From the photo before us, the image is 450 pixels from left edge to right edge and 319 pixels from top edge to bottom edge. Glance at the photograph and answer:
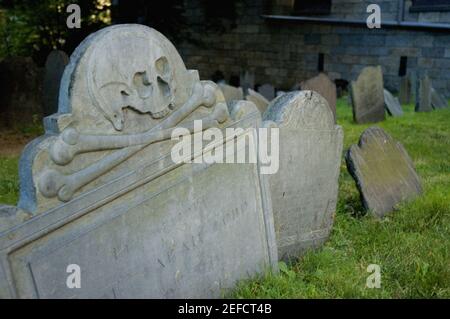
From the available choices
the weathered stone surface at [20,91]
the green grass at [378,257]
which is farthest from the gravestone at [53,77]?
the green grass at [378,257]

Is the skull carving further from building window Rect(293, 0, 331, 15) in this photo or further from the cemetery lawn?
building window Rect(293, 0, 331, 15)

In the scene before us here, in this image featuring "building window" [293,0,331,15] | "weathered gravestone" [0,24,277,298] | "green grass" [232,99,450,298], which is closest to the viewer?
"weathered gravestone" [0,24,277,298]

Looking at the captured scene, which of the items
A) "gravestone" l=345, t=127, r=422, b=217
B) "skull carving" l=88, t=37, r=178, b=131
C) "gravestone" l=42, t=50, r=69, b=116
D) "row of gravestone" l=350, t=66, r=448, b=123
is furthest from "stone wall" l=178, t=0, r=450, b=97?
"skull carving" l=88, t=37, r=178, b=131

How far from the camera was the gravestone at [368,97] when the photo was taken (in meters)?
9.25

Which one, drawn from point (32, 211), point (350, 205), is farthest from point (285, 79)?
point (32, 211)

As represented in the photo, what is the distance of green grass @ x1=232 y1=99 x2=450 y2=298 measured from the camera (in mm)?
3068

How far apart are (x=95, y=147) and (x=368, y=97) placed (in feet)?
25.6

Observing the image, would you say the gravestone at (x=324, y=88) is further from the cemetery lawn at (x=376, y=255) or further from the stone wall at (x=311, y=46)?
the stone wall at (x=311, y=46)

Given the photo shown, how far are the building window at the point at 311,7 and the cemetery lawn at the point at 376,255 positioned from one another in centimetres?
1141

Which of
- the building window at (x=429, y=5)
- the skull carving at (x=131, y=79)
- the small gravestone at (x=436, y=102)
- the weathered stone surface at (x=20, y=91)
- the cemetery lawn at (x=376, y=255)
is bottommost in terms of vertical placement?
the cemetery lawn at (x=376, y=255)

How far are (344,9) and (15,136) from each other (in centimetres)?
1080

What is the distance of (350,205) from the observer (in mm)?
4695

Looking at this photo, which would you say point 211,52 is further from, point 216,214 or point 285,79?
point 216,214

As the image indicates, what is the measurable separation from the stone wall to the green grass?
963 centimetres
